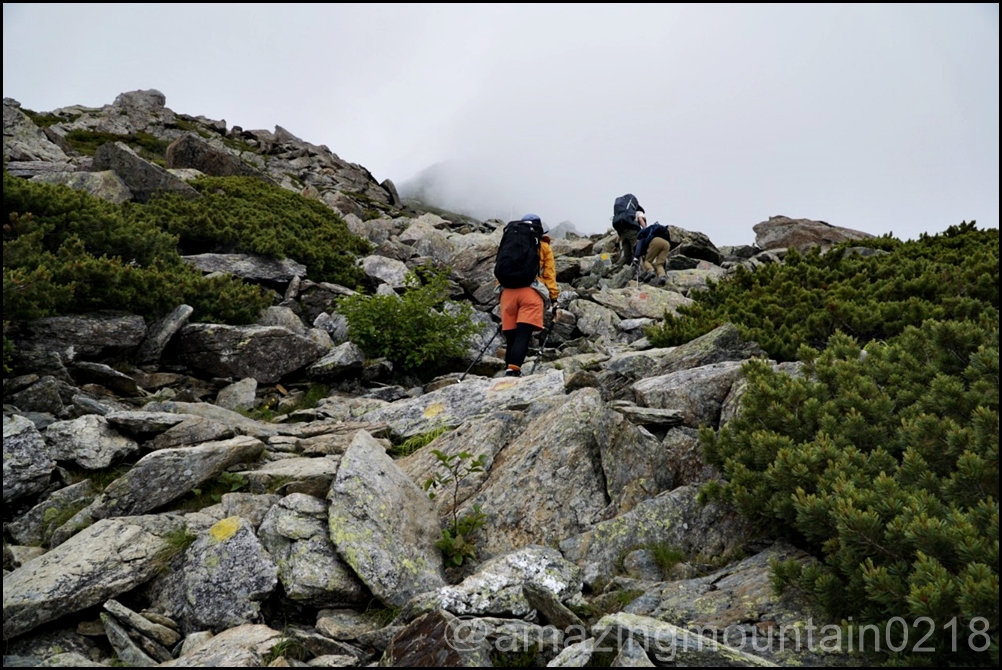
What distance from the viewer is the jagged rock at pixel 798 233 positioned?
30.0 meters

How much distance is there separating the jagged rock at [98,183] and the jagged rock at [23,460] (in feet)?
44.6

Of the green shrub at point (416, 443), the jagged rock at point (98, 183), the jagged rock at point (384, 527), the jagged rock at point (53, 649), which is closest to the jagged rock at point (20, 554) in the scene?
the jagged rock at point (53, 649)

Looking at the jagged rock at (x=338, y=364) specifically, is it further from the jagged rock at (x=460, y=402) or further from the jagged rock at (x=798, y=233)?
the jagged rock at (x=798, y=233)

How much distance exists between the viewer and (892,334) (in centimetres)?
1023

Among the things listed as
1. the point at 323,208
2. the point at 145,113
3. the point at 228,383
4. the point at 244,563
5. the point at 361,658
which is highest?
the point at 145,113

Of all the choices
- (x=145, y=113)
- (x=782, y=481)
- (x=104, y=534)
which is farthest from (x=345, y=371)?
(x=145, y=113)

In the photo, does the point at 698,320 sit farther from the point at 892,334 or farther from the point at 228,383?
the point at 228,383

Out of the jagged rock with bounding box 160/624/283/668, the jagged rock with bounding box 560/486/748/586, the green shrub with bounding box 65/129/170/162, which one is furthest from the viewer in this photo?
the green shrub with bounding box 65/129/170/162

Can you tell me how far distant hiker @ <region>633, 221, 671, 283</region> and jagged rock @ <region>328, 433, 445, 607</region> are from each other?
645 inches

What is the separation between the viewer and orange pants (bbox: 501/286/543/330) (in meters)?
12.0

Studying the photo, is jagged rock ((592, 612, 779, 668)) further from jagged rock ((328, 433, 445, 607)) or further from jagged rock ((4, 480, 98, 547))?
jagged rock ((4, 480, 98, 547))

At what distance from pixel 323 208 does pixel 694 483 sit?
22.2m

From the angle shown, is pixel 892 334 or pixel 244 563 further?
pixel 892 334

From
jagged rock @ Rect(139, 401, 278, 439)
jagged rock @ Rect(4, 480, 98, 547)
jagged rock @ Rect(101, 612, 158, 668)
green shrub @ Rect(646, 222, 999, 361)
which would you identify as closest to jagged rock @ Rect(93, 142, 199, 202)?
jagged rock @ Rect(139, 401, 278, 439)
